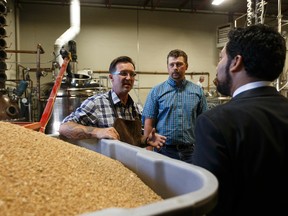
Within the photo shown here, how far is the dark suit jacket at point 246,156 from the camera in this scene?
773 millimetres

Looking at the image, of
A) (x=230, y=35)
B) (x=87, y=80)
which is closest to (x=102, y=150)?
(x=230, y=35)

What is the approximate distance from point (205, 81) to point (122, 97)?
638 centimetres

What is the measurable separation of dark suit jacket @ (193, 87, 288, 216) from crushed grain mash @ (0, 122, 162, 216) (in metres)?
0.21

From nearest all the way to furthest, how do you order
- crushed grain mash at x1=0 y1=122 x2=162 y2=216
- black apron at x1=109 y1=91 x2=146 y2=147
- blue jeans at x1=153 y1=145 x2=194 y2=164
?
1. crushed grain mash at x1=0 y1=122 x2=162 y2=216
2. black apron at x1=109 y1=91 x2=146 y2=147
3. blue jeans at x1=153 y1=145 x2=194 y2=164

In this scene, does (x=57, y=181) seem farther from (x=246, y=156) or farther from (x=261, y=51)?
(x=261, y=51)

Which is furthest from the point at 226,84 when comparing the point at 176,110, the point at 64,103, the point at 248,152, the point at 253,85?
the point at 64,103

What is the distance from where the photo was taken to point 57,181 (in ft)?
1.96

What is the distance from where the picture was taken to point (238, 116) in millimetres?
805

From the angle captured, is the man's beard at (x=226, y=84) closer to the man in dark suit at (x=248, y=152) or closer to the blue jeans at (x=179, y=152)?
the man in dark suit at (x=248, y=152)

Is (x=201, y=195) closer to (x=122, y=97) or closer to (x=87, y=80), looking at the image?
(x=122, y=97)

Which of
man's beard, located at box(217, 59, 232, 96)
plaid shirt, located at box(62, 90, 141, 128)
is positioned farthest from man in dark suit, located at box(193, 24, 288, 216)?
plaid shirt, located at box(62, 90, 141, 128)

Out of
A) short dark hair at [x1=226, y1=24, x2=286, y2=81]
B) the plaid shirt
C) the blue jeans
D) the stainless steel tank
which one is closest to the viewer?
short dark hair at [x1=226, y1=24, x2=286, y2=81]

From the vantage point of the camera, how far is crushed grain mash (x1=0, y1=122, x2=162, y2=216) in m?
0.50

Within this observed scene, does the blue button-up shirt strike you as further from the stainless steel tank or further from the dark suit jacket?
A: the stainless steel tank
